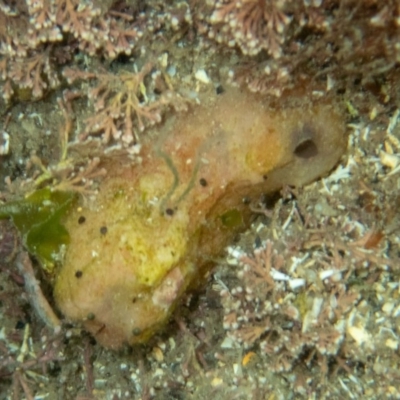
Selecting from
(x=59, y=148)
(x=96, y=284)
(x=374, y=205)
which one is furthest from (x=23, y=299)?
(x=374, y=205)

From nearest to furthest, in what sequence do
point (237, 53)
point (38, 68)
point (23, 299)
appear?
point (237, 53) < point (38, 68) < point (23, 299)

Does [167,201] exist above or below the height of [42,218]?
above

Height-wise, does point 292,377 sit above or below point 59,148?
below

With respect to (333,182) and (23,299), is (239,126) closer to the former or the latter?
(333,182)
